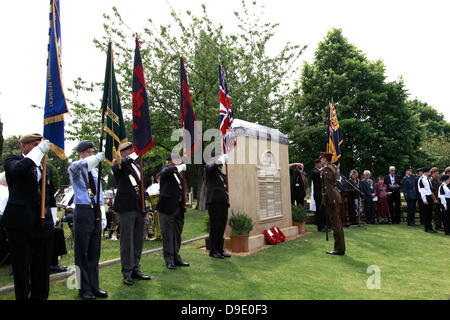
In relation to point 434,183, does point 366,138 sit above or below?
above

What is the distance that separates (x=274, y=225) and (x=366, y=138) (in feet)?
44.1

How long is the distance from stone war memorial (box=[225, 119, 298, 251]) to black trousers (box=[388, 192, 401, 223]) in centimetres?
626

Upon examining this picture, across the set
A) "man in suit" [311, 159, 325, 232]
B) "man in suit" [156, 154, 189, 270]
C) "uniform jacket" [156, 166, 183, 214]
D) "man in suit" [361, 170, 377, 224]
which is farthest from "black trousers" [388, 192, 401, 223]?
"uniform jacket" [156, 166, 183, 214]

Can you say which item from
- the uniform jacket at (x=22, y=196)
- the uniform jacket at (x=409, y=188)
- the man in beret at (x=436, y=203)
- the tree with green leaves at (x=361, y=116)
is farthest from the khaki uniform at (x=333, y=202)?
the tree with green leaves at (x=361, y=116)

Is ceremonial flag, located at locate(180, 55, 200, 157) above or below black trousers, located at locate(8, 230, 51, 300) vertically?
above

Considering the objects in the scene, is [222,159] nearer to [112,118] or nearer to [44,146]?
[112,118]

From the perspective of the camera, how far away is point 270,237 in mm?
8547

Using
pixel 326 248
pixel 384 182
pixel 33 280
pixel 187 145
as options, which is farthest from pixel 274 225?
pixel 384 182

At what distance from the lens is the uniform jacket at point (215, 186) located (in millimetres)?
7148

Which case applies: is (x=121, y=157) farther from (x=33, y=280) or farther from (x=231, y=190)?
(x=231, y=190)

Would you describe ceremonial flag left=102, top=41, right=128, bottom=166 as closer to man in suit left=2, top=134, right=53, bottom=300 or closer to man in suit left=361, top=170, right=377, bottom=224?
man in suit left=2, top=134, right=53, bottom=300

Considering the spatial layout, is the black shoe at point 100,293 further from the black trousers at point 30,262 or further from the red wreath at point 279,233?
the red wreath at point 279,233

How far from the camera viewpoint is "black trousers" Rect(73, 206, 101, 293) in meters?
4.41
